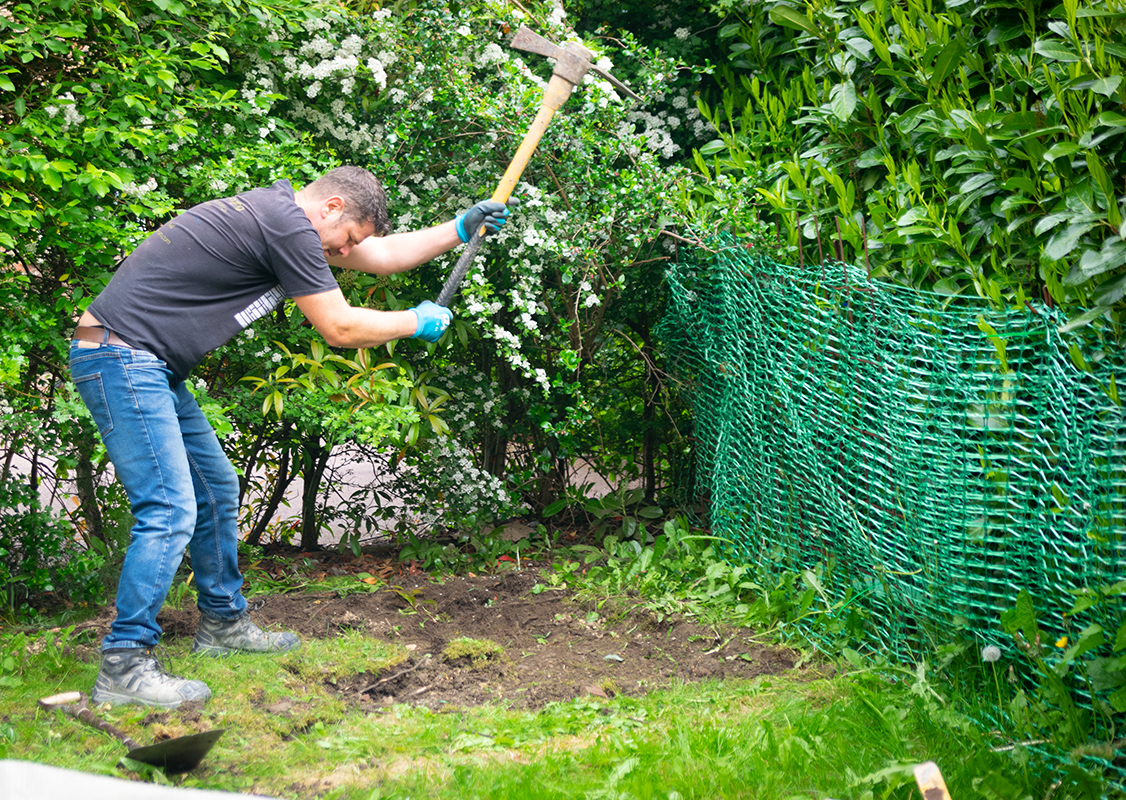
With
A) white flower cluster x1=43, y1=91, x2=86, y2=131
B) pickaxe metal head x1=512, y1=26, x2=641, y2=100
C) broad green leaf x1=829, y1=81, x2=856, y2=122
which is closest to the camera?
white flower cluster x1=43, y1=91, x2=86, y2=131

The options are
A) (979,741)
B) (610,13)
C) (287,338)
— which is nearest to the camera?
(979,741)

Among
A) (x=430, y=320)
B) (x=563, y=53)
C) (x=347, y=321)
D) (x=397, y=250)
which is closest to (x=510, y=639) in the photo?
(x=430, y=320)

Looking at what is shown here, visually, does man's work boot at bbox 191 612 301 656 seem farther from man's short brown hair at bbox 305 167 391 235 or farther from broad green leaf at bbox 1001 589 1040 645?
broad green leaf at bbox 1001 589 1040 645

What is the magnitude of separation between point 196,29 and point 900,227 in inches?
124

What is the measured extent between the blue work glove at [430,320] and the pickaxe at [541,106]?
253 millimetres

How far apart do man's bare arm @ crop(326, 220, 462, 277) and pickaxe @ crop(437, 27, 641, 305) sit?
0.37 feet

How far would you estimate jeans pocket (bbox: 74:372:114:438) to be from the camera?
2.82 meters

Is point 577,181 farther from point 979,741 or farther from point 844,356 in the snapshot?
point 979,741

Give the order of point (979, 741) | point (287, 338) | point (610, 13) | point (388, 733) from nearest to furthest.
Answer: point (979, 741) → point (388, 733) → point (287, 338) → point (610, 13)

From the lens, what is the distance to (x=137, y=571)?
9.20ft

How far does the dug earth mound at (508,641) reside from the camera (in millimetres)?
3135

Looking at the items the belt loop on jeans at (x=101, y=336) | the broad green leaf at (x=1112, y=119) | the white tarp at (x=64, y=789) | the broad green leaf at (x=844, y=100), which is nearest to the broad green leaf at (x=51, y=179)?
the belt loop on jeans at (x=101, y=336)

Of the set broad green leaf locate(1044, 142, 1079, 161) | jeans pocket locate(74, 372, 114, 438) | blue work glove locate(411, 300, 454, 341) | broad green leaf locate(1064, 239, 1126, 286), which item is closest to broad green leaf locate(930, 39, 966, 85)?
broad green leaf locate(1044, 142, 1079, 161)

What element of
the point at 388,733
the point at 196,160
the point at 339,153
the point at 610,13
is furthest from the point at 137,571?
the point at 610,13
